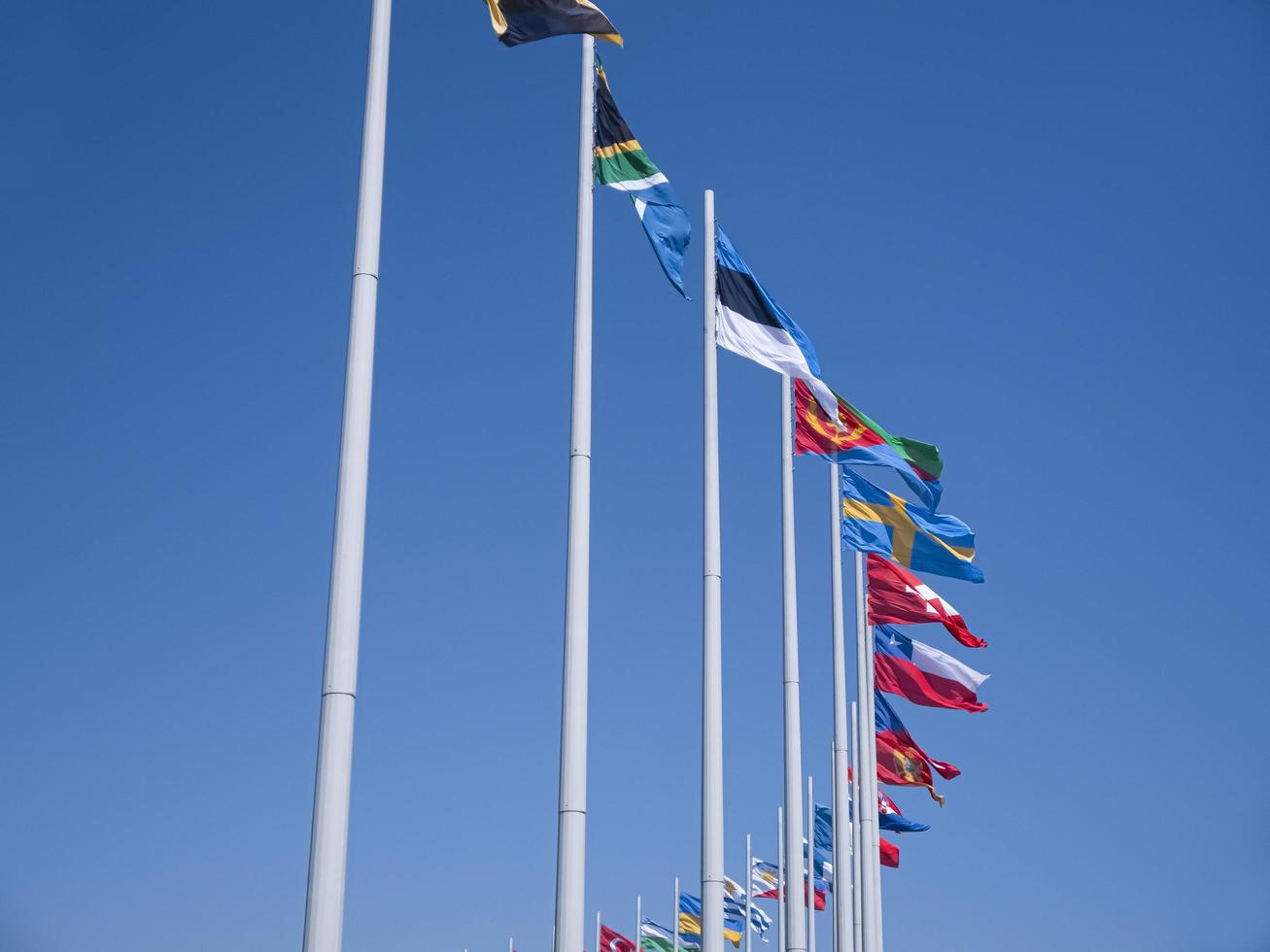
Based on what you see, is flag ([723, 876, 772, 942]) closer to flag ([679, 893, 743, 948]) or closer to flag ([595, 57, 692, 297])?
flag ([679, 893, 743, 948])

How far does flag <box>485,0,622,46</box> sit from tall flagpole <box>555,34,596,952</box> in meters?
0.63

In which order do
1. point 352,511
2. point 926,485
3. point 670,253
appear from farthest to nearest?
1. point 926,485
2. point 670,253
3. point 352,511

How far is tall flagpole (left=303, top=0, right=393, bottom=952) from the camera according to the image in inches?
415

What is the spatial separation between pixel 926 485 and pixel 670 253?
31.8 ft

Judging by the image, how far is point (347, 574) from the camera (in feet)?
36.7

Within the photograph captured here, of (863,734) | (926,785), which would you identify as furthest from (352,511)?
(926,785)

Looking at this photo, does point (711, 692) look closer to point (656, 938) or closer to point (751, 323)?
point (751, 323)

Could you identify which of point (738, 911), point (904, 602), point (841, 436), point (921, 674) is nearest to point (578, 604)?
point (841, 436)

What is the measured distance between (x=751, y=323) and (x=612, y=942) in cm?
4019

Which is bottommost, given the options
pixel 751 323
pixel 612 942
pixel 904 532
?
pixel 612 942

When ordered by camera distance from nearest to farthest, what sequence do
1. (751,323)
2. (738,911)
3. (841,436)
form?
(751,323), (841,436), (738,911)

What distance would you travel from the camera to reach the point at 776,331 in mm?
20969

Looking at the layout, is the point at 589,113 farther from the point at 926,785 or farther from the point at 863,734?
the point at 926,785

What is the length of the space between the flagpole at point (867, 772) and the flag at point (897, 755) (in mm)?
5302
